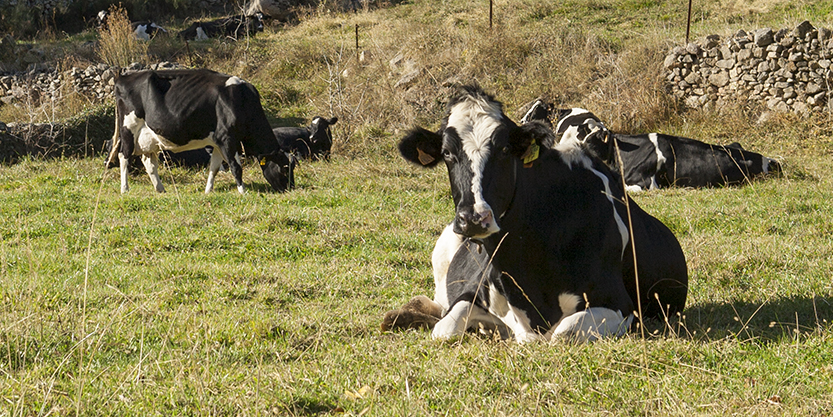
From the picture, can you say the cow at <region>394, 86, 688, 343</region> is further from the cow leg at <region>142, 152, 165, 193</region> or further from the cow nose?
the cow leg at <region>142, 152, 165, 193</region>

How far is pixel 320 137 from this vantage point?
16.6 metres

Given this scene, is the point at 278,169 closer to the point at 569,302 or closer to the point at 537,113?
the point at 537,113

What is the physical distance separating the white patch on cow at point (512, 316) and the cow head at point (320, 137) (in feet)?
38.9

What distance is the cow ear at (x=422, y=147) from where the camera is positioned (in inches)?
182

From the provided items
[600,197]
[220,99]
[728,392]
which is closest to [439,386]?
[728,392]

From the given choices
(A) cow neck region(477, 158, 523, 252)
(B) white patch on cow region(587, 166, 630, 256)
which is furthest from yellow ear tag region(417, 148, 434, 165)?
(B) white patch on cow region(587, 166, 630, 256)

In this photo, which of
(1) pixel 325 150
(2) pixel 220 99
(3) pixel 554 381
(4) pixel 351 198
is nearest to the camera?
(3) pixel 554 381

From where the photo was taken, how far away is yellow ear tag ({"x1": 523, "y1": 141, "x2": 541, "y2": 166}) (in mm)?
4480

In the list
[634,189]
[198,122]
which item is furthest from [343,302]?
[634,189]

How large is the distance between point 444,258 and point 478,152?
1.57 meters

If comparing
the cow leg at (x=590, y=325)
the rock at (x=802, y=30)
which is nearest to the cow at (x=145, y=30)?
the rock at (x=802, y=30)

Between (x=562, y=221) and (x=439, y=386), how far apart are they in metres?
1.43

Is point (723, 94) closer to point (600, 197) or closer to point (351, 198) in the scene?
point (351, 198)

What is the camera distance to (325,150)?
16.7m
